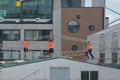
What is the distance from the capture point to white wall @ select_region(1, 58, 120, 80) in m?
47.5

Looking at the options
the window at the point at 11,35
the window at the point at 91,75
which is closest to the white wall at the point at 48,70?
the window at the point at 91,75

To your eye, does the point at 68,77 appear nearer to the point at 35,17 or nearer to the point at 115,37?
the point at 115,37

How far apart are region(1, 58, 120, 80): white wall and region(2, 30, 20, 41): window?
157 ft

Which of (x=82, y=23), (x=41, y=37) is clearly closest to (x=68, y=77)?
(x=82, y=23)

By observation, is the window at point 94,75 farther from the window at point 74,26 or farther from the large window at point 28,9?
the large window at point 28,9

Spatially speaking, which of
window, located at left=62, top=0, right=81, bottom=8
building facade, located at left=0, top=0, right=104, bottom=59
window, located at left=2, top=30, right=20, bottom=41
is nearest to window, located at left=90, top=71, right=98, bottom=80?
building facade, located at left=0, top=0, right=104, bottom=59

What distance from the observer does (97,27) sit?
3327 inches

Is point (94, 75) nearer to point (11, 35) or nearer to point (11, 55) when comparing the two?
point (11, 55)

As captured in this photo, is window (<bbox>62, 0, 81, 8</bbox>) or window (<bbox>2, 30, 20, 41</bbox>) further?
window (<bbox>62, 0, 81, 8</bbox>)

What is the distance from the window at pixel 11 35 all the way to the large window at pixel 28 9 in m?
5.35

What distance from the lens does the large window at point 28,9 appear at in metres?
101

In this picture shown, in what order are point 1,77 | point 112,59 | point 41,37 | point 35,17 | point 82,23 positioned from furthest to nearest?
point 35,17 < point 41,37 < point 82,23 < point 112,59 < point 1,77

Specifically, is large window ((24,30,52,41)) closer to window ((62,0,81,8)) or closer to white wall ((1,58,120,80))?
window ((62,0,81,8))

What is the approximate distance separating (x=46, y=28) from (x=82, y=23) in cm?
1369
